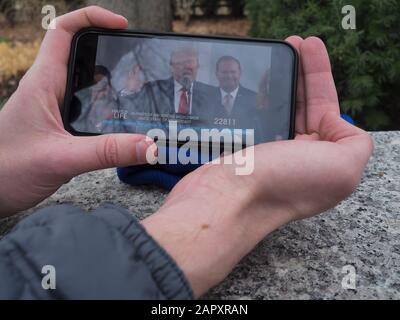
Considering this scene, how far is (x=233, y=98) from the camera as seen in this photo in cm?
95

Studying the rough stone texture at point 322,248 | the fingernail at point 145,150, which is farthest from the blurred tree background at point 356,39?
the fingernail at point 145,150

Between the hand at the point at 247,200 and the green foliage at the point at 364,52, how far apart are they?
3.25 ft

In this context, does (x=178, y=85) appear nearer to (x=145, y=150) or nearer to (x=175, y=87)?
(x=175, y=87)

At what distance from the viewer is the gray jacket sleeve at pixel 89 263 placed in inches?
21.2

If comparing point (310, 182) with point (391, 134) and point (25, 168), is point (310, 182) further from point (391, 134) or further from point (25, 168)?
point (391, 134)

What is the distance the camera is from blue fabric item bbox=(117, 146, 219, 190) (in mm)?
931

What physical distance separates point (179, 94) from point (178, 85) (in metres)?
0.02

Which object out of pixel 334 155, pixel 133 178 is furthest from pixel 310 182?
pixel 133 178

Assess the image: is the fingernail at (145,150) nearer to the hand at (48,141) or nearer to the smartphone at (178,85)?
the hand at (48,141)

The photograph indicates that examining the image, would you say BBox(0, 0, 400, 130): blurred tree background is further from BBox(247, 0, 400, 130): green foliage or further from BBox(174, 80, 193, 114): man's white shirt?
BBox(174, 80, 193, 114): man's white shirt

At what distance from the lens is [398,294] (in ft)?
2.25
